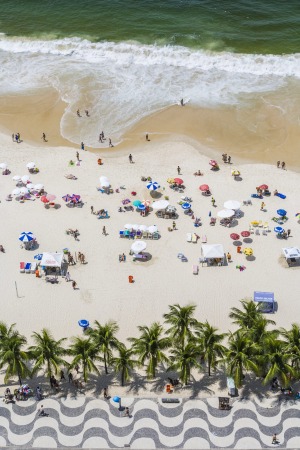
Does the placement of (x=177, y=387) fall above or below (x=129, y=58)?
below

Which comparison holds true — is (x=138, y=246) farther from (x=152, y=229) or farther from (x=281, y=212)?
(x=281, y=212)

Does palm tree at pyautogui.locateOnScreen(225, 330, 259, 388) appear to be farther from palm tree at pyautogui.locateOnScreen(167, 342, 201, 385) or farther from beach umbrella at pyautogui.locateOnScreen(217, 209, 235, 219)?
beach umbrella at pyautogui.locateOnScreen(217, 209, 235, 219)

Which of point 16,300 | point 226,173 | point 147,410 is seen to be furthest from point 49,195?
point 147,410

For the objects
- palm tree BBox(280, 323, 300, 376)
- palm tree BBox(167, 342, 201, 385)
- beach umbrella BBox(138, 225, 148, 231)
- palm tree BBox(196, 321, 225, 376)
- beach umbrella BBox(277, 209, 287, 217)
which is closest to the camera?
palm tree BBox(280, 323, 300, 376)

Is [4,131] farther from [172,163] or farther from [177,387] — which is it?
[177,387]

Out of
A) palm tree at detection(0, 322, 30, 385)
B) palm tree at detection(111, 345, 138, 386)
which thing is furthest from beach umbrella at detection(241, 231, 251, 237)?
palm tree at detection(0, 322, 30, 385)
